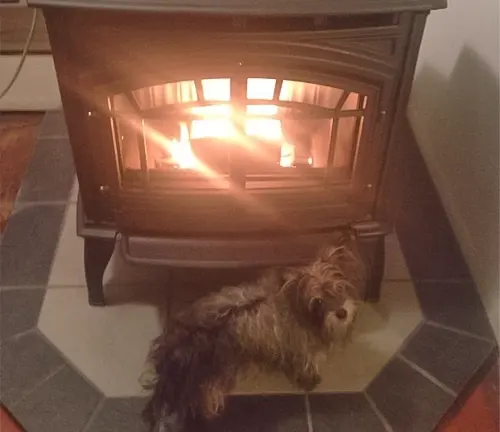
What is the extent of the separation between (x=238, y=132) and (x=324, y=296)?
1.08ft

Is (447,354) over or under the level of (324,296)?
under

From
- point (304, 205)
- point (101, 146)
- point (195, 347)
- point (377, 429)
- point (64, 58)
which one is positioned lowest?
point (377, 429)

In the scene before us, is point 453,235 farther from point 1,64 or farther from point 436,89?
point 1,64

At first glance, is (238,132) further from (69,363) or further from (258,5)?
Result: (69,363)

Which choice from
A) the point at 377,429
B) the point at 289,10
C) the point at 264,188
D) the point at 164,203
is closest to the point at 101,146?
the point at 164,203

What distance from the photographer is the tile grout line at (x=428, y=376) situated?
136 cm

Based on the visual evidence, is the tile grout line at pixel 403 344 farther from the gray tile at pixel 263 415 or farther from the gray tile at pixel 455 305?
the gray tile at pixel 263 415

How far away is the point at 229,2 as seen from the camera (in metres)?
1.04

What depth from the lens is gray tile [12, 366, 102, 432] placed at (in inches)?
50.9

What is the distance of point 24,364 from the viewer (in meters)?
1.39

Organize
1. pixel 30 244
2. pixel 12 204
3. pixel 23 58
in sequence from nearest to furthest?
1. pixel 30 244
2. pixel 12 204
3. pixel 23 58

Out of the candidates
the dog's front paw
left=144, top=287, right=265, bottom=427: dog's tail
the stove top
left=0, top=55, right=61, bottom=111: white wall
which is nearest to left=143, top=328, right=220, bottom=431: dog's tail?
left=144, top=287, right=265, bottom=427: dog's tail

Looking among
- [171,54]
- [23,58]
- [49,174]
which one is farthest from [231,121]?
[23,58]

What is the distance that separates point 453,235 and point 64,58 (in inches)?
40.3
